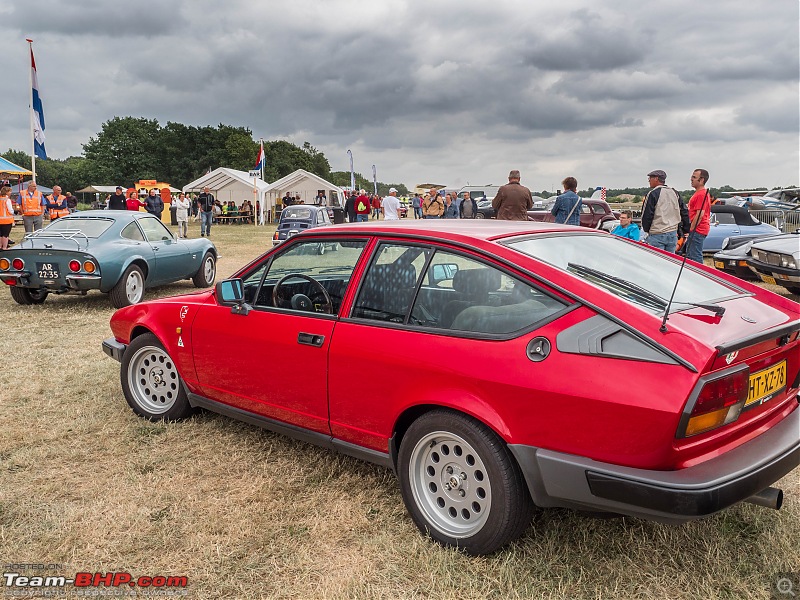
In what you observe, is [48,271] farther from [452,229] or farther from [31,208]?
[31,208]

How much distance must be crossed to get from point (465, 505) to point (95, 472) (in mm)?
2245

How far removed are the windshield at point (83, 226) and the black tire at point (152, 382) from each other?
508 centimetres

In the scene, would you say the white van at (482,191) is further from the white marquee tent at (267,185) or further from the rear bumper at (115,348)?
the rear bumper at (115,348)

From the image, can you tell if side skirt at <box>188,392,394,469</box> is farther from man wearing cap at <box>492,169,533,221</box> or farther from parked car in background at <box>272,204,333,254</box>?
parked car in background at <box>272,204,333,254</box>

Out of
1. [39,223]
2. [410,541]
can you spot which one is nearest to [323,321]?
[410,541]

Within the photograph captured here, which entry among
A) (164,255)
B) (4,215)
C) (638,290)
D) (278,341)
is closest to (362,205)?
(4,215)

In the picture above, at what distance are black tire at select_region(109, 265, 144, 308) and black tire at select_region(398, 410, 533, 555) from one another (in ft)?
22.9

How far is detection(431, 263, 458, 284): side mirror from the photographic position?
2951 millimetres

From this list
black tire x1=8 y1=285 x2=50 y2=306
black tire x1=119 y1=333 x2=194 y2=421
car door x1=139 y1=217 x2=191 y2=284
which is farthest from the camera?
car door x1=139 y1=217 x2=191 y2=284

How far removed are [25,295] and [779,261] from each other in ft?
36.0

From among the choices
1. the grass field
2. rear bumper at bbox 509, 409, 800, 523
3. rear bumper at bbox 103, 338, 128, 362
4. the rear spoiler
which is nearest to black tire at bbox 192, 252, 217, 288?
rear bumper at bbox 103, 338, 128, 362

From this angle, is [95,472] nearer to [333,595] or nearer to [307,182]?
[333,595]

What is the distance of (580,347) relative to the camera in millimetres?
2307

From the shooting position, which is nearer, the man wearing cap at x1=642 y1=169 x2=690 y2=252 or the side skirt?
the side skirt
